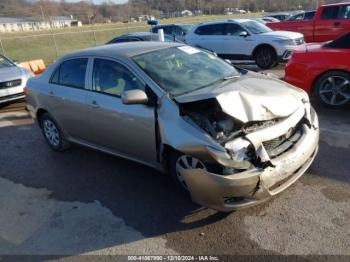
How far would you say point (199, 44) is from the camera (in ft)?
39.6

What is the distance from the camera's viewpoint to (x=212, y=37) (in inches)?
464

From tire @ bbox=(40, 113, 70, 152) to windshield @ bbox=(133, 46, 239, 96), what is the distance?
2.03 meters

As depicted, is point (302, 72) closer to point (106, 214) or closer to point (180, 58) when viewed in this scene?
point (180, 58)

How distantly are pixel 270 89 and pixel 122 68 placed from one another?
173cm

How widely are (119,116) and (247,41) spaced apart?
8062 millimetres

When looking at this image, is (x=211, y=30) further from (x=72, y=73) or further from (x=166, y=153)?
(x=166, y=153)

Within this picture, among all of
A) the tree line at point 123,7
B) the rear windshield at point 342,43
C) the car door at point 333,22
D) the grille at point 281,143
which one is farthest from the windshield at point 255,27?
the tree line at point 123,7

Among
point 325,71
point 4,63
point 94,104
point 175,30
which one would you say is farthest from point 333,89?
point 175,30

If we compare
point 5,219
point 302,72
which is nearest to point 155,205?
point 5,219

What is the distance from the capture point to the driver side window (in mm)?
3865

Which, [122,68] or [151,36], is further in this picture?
[151,36]

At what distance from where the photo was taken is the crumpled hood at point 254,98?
315 centimetres

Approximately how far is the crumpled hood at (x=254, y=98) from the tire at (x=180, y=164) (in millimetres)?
555

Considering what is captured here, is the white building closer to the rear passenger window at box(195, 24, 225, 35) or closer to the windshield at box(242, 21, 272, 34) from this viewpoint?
the rear passenger window at box(195, 24, 225, 35)
